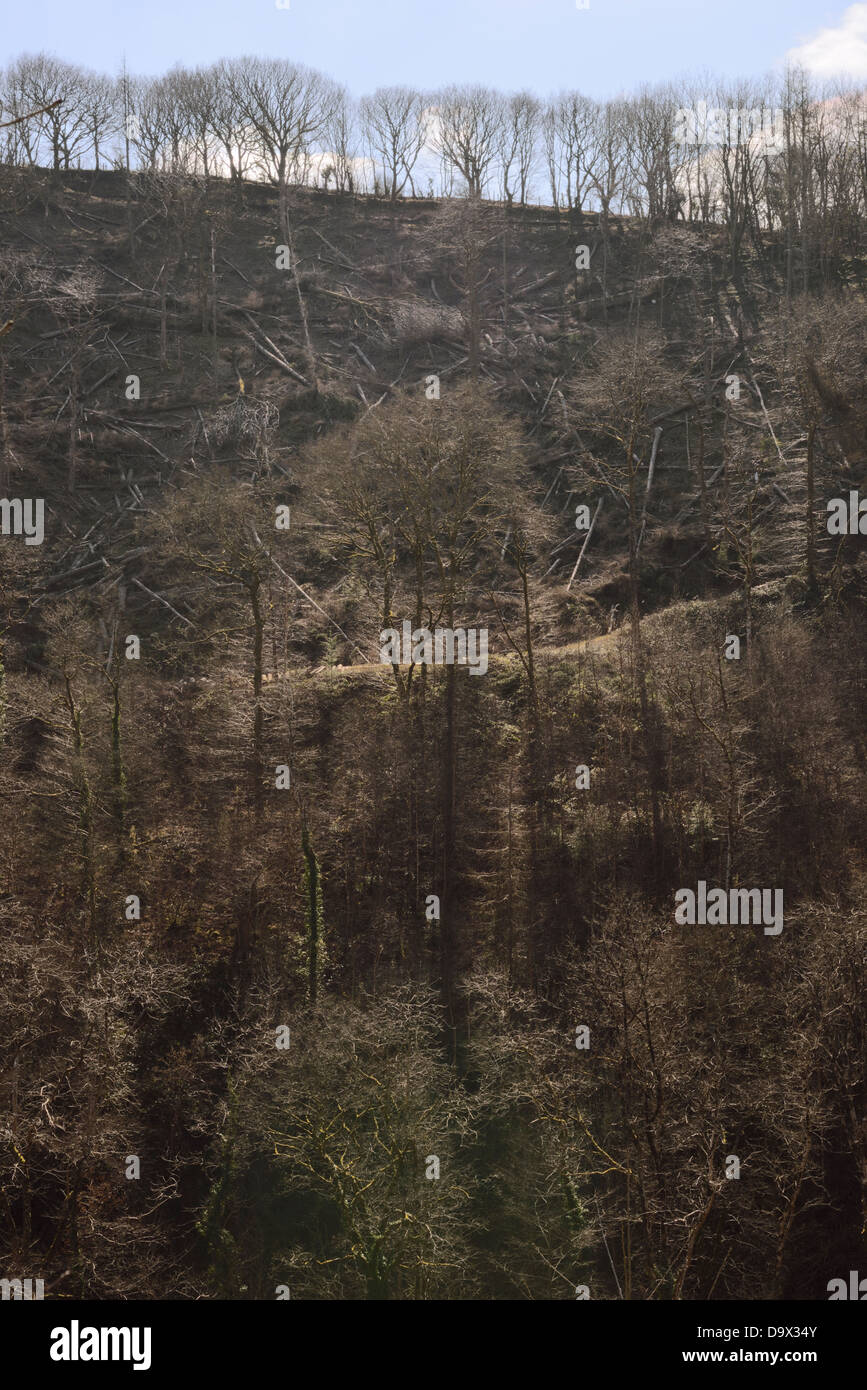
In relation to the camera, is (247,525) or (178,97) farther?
(178,97)

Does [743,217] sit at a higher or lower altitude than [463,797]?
higher

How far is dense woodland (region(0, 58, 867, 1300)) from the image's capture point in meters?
26.1

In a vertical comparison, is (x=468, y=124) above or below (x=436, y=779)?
above

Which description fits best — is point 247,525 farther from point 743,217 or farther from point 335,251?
point 743,217

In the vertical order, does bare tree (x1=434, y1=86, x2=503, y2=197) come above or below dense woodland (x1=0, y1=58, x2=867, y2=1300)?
above

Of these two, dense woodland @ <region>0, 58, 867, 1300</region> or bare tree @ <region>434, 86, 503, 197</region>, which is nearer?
dense woodland @ <region>0, 58, 867, 1300</region>

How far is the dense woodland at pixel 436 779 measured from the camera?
2612 centimetres

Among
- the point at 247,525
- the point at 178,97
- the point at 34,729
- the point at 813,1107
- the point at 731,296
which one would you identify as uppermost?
the point at 178,97

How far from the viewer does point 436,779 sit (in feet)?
121

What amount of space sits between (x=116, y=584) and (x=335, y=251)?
32054 mm

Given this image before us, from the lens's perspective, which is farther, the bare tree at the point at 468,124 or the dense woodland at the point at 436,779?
the bare tree at the point at 468,124

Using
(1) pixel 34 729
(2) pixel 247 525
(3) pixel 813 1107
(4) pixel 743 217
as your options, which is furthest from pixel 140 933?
(4) pixel 743 217

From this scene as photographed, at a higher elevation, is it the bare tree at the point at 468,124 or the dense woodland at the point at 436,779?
the bare tree at the point at 468,124

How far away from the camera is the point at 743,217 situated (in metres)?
67.2
